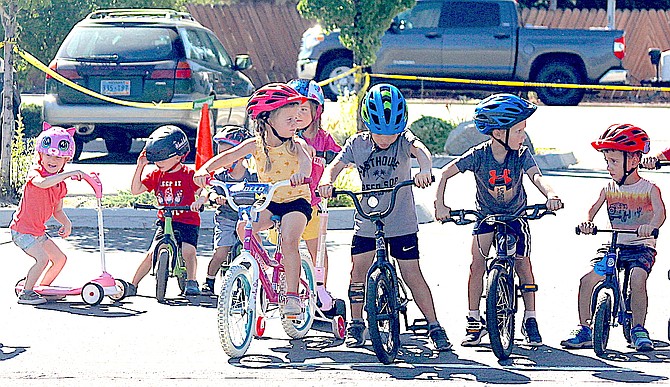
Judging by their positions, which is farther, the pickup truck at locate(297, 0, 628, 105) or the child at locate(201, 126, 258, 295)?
the pickup truck at locate(297, 0, 628, 105)

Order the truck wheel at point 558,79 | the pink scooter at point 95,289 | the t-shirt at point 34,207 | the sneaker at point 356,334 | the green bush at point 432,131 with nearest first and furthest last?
the sneaker at point 356,334 < the pink scooter at point 95,289 < the t-shirt at point 34,207 < the green bush at point 432,131 < the truck wheel at point 558,79

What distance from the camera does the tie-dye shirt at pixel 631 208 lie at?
7133 millimetres

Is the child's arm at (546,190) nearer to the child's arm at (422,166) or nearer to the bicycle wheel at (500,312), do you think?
the bicycle wheel at (500,312)

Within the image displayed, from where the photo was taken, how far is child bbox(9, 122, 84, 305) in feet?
27.6

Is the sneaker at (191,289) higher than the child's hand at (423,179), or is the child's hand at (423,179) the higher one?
the child's hand at (423,179)

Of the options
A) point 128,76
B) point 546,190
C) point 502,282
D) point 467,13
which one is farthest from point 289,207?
point 467,13

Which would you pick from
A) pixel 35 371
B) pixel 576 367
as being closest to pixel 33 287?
pixel 35 371

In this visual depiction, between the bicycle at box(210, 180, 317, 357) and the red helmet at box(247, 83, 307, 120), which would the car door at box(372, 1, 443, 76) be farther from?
the bicycle at box(210, 180, 317, 357)

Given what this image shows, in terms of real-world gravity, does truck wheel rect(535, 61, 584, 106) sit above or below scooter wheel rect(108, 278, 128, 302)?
above

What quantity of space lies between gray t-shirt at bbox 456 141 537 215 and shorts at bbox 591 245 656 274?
59cm

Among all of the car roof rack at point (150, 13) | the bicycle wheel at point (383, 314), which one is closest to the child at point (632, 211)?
the bicycle wheel at point (383, 314)

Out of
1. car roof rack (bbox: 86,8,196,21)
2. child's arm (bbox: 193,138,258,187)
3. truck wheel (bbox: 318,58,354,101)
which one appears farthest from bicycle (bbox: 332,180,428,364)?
truck wheel (bbox: 318,58,354,101)

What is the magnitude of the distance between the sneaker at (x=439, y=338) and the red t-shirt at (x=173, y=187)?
86.8 inches

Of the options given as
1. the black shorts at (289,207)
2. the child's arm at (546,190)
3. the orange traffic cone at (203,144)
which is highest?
the orange traffic cone at (203,144)
